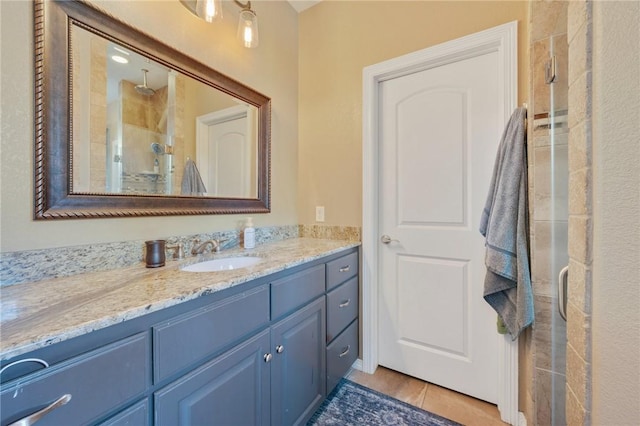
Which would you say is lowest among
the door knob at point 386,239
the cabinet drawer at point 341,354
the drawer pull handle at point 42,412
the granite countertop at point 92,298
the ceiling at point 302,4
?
the cabinet drawer at point 341,354

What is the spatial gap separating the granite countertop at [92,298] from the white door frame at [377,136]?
0.84 metres

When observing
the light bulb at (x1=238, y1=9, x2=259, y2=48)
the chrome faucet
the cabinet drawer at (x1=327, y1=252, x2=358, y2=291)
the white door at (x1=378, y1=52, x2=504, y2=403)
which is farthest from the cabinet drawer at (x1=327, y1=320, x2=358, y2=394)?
the light bulb at (x1=238, y1=9, x2=259, y2=48)

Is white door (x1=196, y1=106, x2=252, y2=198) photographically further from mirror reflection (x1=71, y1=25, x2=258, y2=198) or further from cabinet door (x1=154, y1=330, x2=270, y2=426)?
cabinet door (x1=154, y1=330, x2=270, y2=426)

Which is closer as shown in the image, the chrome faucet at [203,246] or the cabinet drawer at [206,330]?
the cabinet drawer at [206,330]

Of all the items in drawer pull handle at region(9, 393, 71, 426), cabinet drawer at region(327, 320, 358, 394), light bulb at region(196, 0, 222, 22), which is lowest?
cabinet drawer at region(327, 320, 358, 394)

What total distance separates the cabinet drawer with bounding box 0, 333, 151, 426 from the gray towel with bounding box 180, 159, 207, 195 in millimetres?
862

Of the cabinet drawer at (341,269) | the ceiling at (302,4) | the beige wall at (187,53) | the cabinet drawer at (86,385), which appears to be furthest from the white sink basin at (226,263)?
the ceiling at (302,4)

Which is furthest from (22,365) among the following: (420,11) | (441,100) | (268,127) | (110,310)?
(420,11)

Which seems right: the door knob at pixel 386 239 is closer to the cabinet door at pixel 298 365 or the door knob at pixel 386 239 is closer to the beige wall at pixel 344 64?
the beige wall at pixel 344 64

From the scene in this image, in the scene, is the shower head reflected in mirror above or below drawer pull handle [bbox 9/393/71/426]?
above

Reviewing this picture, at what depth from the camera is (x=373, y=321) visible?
1.83 meters

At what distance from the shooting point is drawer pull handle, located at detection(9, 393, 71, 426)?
0.47 metres

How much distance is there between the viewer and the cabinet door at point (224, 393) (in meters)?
0.74

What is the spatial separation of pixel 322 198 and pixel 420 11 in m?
1.40
